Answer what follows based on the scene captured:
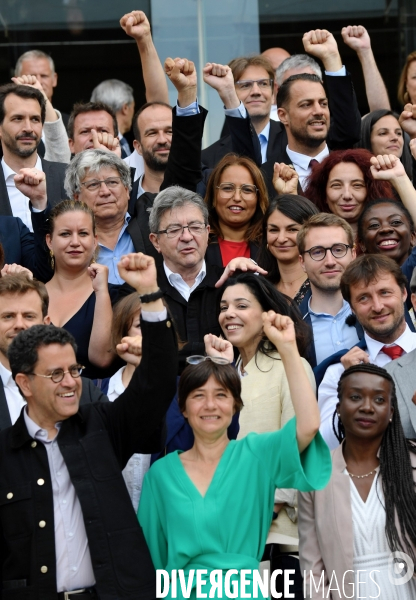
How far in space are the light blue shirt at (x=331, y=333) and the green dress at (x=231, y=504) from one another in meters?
1.20

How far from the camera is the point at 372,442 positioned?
495 cm

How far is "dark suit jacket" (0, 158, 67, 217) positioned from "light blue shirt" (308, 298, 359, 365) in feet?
7.08

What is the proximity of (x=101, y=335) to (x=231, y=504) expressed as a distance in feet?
5.35

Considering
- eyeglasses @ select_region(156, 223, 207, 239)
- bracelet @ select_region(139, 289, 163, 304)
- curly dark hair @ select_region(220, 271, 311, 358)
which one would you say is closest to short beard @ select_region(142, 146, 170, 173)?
eyeglasses @ select_region(156, 223, 207, 239)

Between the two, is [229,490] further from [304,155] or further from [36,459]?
[304,155]

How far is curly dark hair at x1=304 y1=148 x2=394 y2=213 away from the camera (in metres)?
6.85

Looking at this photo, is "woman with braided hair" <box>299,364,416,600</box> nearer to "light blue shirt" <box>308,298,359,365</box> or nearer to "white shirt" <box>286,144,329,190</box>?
"light blue shirt" <box>308,298,359,365</box>

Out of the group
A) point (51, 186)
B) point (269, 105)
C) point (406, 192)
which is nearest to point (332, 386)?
point (406, 192)

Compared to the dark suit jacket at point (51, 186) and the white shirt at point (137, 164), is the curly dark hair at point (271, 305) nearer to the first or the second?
the dark suit jacket at point (51, 186)

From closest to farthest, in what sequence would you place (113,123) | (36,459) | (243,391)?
(36,459), (243,391), (113,123)

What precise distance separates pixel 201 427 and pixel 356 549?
81 centimetres

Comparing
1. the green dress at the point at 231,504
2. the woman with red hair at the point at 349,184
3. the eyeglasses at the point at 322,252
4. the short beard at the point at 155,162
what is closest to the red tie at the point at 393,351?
the eyeglasses at the point at 322,252

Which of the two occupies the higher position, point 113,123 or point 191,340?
point 113,123

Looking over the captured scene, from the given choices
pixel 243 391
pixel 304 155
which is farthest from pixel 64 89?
pixel 243 391
